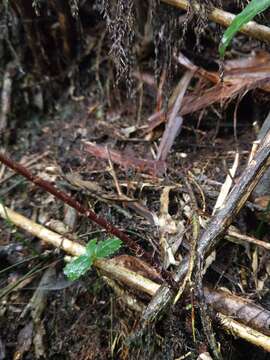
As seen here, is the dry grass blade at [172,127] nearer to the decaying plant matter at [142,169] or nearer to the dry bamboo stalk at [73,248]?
the decaying plant matter at [142,169]

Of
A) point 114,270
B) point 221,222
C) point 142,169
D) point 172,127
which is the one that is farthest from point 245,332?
point 172,127

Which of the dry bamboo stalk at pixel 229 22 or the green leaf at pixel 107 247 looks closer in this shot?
the green leaf at pixel 107 247

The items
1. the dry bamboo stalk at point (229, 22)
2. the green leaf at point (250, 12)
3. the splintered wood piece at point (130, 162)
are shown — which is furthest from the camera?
the splintered wood piece at point (130, 162)

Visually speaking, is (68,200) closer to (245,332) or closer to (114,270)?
(114,270)

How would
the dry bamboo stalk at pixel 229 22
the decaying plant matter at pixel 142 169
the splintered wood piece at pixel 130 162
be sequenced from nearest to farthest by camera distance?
the decaying plant matter at pixel 142 169 → the dry bamboo stalk at pixel 229 22 → the splintered wood piece at pixel 130 162

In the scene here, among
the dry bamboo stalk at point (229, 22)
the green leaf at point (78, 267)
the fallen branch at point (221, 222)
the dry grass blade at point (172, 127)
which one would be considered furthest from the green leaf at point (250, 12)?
the green leaf at point (78, 267)

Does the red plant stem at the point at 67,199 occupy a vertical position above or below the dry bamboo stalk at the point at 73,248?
above

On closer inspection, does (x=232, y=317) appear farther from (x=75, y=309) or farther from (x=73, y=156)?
(x=73, y=156)
